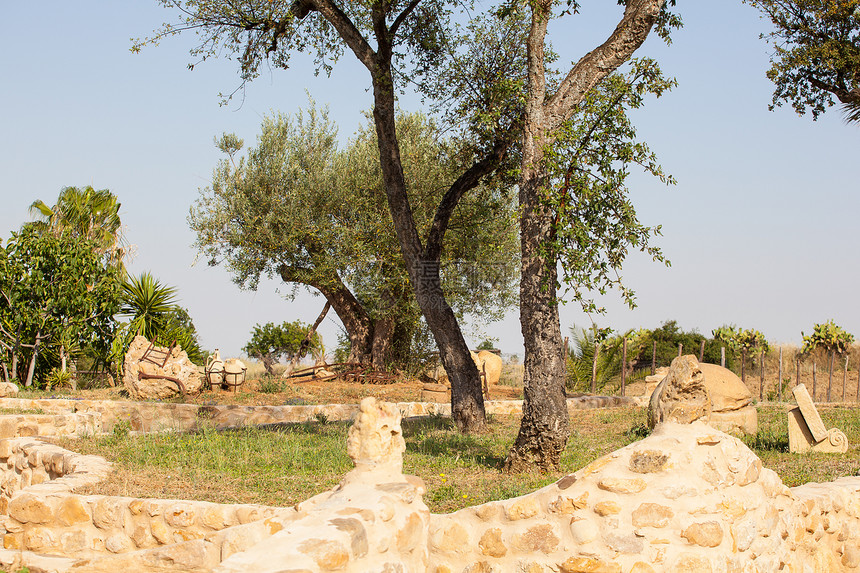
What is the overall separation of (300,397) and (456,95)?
23.9ft

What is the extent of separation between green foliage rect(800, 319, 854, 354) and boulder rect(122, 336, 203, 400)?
19.3 meters

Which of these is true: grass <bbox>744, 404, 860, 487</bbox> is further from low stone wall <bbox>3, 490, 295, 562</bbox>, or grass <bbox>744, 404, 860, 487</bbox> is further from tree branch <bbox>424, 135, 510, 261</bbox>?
low stone wall <bbox>3, 490, 295, 562</bbox>

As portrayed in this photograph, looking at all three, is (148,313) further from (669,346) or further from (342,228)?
(669,346)

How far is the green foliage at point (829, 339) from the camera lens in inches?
938

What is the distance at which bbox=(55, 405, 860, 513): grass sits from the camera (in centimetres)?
648

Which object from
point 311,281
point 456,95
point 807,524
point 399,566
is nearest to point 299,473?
point 399,566

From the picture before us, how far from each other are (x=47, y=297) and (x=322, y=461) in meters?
10.9

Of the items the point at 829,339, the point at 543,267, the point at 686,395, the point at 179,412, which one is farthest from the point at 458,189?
the point at 829,339

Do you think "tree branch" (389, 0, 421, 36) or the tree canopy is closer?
"tree branch" (389, 0, 421, 36)

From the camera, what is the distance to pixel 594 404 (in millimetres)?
14781

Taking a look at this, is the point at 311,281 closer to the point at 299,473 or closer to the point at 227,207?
the point at 227,207

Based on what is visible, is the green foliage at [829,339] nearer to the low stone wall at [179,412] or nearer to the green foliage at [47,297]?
the low stone wall at [179,412]

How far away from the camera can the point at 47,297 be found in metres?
15.8

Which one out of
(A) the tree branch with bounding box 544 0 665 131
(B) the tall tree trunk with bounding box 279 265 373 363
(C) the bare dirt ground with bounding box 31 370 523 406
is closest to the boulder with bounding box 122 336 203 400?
(C) the bare dirt ground with bounding box 31 370 523 406
